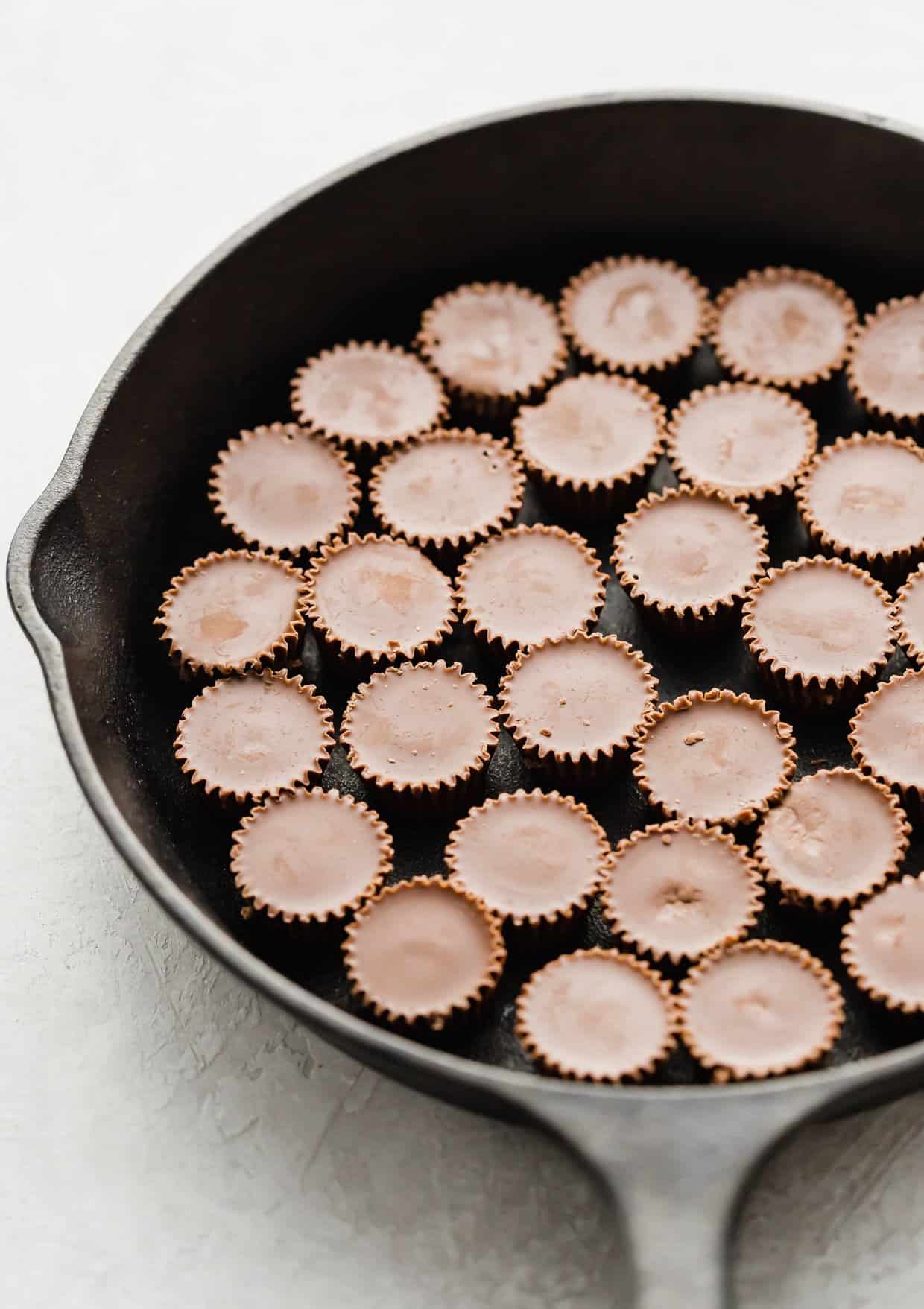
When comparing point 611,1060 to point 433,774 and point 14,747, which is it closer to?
point 433,774

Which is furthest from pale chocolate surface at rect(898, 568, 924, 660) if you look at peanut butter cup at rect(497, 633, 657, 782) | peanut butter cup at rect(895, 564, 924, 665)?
peanut butter cup at rect(497, 633, 657, 782)

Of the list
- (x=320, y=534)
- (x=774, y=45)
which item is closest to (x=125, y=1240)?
(x=320, y=534)

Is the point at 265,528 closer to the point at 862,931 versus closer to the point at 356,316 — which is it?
the point at 356,316

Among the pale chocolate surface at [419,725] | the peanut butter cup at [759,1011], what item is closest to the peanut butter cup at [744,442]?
the pale chocolate surface at [419,725]

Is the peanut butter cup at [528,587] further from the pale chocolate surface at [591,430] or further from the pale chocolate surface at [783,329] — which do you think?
the pale chocolate surface at [783,329]

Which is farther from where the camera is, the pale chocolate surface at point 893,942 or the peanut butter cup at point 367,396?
the peanut butter cup at point 367,396

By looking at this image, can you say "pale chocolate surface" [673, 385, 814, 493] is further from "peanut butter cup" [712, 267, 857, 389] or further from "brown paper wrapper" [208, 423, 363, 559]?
"brown paper wrapper" [208, 423, 363, 559]
